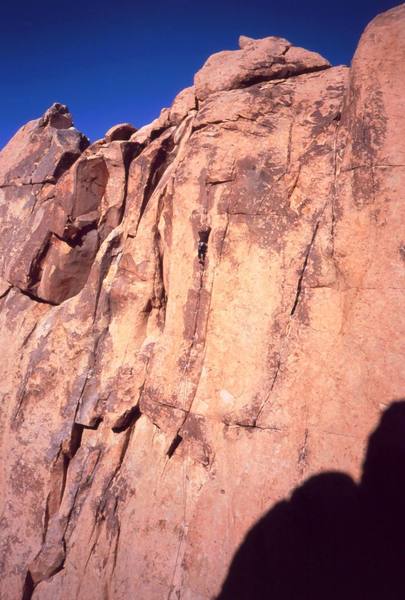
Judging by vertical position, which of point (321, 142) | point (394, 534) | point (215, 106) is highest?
point (215, 106)

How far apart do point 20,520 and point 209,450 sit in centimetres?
411

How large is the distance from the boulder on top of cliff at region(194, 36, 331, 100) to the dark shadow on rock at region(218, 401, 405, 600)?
5.93 metres

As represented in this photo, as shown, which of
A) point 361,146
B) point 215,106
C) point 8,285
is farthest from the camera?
point 8,285

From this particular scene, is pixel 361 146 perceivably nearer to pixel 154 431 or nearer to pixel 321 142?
pixel 321 142

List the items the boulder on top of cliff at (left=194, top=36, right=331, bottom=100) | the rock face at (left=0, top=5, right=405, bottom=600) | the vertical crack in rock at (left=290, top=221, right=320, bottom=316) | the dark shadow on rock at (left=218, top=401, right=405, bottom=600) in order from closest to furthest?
the dark shadow on rock at (left=218, top=401, right=405, bottom=600)
the rock face at (left=0, top=5, right=405, bottom=600)
the vertical crack in rock at (left=290, top=221, right=320, bottom=316)
the boulder on top of cliff at (left=194, top=36, right=331, bottom=100)

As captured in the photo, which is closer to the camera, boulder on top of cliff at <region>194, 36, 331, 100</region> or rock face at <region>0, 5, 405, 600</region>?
rock face at <region>0, 5, 405, 600</region>

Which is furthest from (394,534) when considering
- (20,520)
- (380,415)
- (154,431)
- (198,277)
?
(20,520)

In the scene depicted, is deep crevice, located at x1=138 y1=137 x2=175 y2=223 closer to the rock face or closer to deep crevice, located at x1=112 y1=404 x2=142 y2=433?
the rock face

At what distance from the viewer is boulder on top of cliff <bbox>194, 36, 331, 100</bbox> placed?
6.02 m

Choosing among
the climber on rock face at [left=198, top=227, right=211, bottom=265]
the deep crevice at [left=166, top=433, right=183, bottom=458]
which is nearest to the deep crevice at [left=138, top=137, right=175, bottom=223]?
the climber on rock face at [left=198, top=227, right=211, bottom=265]

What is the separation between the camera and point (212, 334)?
17.3ft

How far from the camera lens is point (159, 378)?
18.1ft

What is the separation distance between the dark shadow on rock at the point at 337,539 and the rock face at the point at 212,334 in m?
0.18

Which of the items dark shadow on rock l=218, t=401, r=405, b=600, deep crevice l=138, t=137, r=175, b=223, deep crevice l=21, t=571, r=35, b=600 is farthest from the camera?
deep crevice l=138, t=137, r=175, b=223
